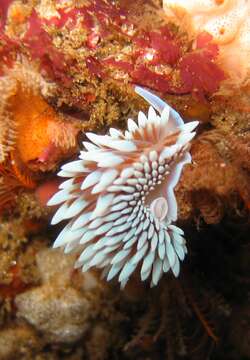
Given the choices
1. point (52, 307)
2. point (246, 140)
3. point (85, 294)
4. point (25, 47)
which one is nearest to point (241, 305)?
point (85, 294)

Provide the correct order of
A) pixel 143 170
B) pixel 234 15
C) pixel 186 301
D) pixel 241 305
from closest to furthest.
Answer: pixel 143 170
pixel 234 15
pixel 186 301
pixel 241 305

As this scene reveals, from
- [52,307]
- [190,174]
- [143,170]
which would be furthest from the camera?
[52,307]

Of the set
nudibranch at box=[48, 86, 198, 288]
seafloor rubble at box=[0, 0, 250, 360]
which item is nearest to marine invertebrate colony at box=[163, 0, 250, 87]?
seafloor rubble at box=[0, 0, 250, 360]

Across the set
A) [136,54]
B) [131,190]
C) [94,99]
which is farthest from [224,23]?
[131,190]

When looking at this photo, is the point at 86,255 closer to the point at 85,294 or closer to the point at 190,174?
the point at 190,174

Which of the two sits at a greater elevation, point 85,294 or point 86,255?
point 86,255

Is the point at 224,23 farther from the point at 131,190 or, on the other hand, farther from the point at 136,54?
the point at 131,190

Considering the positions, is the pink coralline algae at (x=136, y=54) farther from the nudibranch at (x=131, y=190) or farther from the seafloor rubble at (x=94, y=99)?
the nudibranch at (x=131, y=190)

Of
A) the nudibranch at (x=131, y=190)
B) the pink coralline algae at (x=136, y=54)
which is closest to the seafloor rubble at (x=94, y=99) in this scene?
the pink coralline algae at (x=136, y=54)
